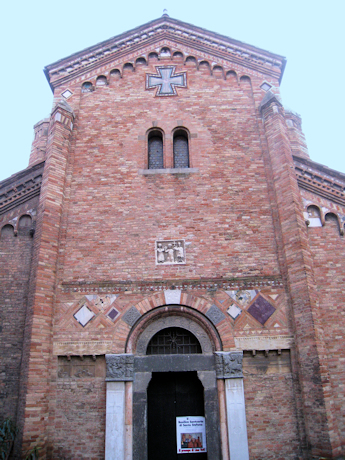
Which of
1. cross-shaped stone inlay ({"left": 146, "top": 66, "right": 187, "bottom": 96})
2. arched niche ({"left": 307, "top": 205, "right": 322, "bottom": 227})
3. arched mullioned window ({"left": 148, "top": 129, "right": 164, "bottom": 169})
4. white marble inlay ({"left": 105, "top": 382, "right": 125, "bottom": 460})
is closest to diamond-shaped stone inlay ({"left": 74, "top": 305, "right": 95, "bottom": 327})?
white marble inlay ({"left": 105, "top": 382, "right": 125, "bottom": 460})

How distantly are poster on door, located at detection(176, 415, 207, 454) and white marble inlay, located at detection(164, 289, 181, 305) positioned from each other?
8.92 feet

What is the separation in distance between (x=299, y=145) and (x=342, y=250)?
7.54 metres

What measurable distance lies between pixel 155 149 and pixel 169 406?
287 inches

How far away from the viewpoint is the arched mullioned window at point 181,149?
37.7 ft

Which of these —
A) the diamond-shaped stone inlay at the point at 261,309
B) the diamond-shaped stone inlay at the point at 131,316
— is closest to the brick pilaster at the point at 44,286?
the diamond-shaped stone inlay at the point at 131,316

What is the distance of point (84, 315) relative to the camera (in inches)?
371

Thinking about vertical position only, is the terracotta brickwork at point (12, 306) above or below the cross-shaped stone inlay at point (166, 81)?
below

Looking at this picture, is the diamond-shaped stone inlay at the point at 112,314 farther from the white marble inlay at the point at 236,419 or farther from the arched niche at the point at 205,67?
the arched niche at the point at 205,67

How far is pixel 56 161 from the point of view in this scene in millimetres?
10891

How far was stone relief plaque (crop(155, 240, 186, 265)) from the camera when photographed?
9.92 metres

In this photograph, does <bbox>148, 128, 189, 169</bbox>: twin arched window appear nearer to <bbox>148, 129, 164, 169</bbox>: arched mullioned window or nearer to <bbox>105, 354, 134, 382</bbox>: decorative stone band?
<bbox>148, 129, 164, 169</bbox>: arched mullioned window

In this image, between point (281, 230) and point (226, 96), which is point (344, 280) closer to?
point (281, 230)

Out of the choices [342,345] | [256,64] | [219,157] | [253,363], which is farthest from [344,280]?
[256,64]

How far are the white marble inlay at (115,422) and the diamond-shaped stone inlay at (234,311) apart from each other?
3055 mm
